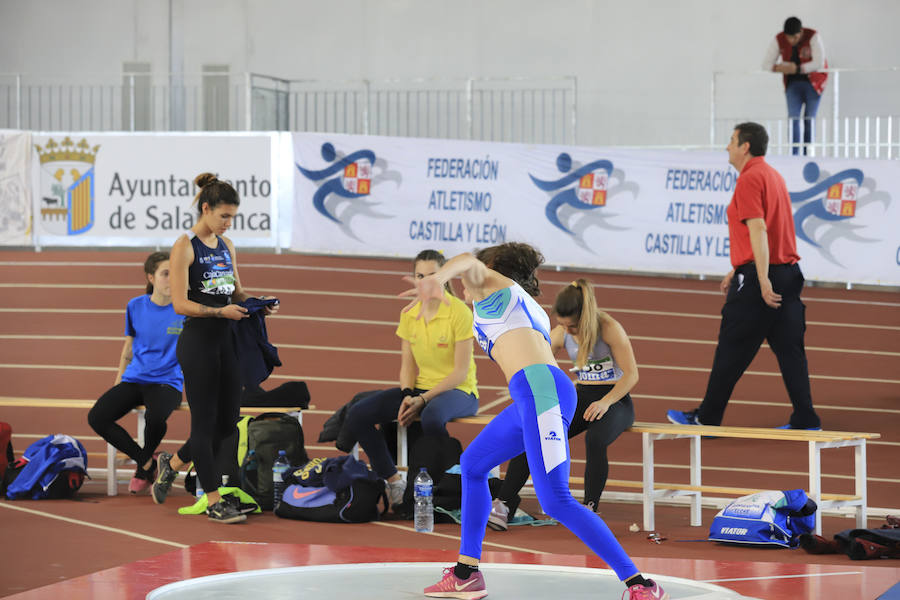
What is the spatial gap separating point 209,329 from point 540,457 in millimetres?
2558

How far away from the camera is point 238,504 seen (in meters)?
7.02

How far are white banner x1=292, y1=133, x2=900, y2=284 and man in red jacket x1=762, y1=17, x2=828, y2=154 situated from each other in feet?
7.38

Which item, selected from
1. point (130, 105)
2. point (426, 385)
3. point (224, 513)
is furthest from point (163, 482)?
A: point (130, 105)

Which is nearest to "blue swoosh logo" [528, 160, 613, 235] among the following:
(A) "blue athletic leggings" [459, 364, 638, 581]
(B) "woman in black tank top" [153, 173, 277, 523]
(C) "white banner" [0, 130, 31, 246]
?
(C) "white banner" [0, 130, 31, 246]

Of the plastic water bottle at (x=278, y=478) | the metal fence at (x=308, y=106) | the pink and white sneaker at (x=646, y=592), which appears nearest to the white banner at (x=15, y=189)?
the metal fence at (x=308, y=106)

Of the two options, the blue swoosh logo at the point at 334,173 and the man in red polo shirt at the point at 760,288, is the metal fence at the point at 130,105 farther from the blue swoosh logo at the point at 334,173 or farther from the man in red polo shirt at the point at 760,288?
the man in red polo shirt at the point at 760,288

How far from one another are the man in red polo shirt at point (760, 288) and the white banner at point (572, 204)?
6467 millimetres

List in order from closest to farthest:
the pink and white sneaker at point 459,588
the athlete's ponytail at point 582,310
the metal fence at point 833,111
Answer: the pink and white sneaker at point 459,588, the athlete's ponytail at point 582,310, the metal fence at point 833,111

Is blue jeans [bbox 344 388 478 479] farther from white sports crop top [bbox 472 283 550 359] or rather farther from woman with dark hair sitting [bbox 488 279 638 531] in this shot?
white sports crop top [bbox 472 283 550 359]

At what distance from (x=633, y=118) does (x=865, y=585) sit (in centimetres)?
1568

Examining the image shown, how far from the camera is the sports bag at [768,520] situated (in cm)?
625

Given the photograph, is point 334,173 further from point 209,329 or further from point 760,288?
point 209,329

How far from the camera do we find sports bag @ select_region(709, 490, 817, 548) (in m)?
6.25

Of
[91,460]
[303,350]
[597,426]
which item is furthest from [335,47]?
[597,426]
